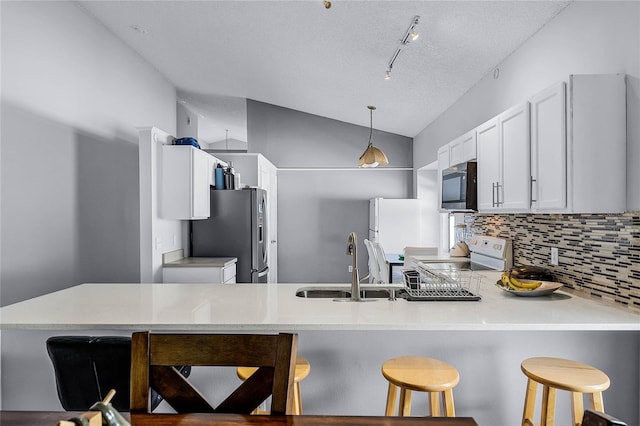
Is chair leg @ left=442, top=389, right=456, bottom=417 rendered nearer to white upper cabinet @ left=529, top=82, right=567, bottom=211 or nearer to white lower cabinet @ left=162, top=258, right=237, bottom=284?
white upper cabinet @ left=529, top=82, right=567, bottom=211

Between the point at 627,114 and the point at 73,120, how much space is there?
3.74m

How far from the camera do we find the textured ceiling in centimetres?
284

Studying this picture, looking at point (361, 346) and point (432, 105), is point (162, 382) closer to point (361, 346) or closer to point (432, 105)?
point (361, 346)

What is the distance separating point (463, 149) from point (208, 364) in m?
2.80

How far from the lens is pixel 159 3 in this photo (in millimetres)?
3295

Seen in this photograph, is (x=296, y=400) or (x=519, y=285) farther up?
(x=519, y=285)

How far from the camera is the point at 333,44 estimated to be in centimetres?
360

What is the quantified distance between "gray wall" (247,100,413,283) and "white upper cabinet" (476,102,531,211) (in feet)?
12.4

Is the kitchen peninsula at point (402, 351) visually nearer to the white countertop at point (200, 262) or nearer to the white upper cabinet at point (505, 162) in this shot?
the white upper cabinet at point (505, 162)

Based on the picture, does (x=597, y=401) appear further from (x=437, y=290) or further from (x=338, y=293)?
(x=338, y=293)

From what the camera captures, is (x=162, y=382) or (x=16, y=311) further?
(x=16, y=311)

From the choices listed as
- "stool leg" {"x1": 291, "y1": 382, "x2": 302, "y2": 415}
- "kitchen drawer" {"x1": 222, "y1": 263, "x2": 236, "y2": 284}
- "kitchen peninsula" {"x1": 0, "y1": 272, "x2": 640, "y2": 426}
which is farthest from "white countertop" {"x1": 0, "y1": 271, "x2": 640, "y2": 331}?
"kitchen drawer" {"x1": 222, "y1": 263, "x2": 236, "y2": 284}

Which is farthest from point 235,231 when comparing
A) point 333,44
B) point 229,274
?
point 333,44

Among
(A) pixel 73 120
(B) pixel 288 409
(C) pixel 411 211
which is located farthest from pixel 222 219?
(B) pixel 288 409
